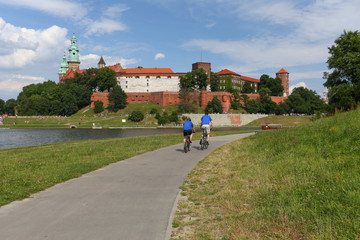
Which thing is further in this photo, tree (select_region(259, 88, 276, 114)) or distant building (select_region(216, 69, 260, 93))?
distant building (select_region(216, 69, 260, 93))

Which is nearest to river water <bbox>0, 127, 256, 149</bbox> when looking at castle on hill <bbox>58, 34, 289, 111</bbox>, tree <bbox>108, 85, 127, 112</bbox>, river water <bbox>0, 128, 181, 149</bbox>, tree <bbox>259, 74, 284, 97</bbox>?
river water <bbox>0, 128, 181, 149</bbox>

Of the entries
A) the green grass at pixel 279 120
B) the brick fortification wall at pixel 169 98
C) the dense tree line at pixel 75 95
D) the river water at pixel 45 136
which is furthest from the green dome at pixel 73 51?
the green grass at pixel 279 120

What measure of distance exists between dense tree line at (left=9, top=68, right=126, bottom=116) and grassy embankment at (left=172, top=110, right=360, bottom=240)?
3844 inches

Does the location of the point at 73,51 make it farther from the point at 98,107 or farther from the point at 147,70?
the point at 98,107

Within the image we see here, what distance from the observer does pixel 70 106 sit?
351ft

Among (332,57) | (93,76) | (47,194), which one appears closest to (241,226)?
(47,194)

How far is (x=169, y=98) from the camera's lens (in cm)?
10938

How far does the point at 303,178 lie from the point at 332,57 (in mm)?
46929

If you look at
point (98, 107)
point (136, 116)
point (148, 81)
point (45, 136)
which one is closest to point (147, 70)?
point (148, 81)

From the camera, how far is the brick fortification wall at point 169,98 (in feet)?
349

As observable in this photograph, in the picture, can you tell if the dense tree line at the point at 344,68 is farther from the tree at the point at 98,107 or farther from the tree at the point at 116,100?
the tree at the point at 98,107

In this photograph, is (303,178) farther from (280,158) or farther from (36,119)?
(36,119)

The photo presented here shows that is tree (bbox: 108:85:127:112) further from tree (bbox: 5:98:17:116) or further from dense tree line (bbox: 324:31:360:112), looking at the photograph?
dense tree line (bbox: 324:31:360:112)

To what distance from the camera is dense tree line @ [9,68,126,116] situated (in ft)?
→ 348
